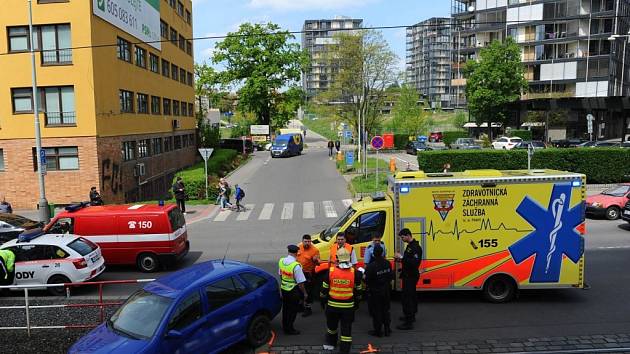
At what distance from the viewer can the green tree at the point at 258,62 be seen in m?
65.9

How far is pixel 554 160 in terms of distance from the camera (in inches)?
1121

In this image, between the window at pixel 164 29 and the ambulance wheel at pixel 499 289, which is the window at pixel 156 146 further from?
the ambulance wheel at pixel 499 289

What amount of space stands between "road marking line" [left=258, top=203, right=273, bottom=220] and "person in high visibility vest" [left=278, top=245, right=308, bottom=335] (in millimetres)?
13081

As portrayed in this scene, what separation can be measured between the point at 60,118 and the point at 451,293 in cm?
2078

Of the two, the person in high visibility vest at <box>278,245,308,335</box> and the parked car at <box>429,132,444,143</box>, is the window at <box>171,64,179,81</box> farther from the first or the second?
the parked car at <box>429,132,444,143</box>

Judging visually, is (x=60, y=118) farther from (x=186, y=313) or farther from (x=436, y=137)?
(x=436, y=137)

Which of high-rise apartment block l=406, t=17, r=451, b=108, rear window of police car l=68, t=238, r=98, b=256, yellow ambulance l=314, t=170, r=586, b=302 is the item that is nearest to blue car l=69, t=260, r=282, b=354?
yellow ambulance l=314, t=170, r=586, b=302

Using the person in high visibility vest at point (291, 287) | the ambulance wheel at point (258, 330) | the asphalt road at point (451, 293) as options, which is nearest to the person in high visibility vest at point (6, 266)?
the asphalt road at point (451, 293)

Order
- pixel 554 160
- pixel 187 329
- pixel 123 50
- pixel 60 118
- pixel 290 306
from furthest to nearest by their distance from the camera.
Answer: pixel 123 50, pixel 554 160, pixel 60 118, pixel 290 306, pixel 187 329

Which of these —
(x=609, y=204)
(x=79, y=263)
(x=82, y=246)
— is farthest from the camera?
(x=609, y=204)

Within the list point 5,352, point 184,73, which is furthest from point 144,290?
point 184,73

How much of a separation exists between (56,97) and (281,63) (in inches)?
1758

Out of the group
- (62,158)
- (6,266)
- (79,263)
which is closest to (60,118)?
(62,158)

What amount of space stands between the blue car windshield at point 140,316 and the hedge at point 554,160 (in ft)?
79.1
